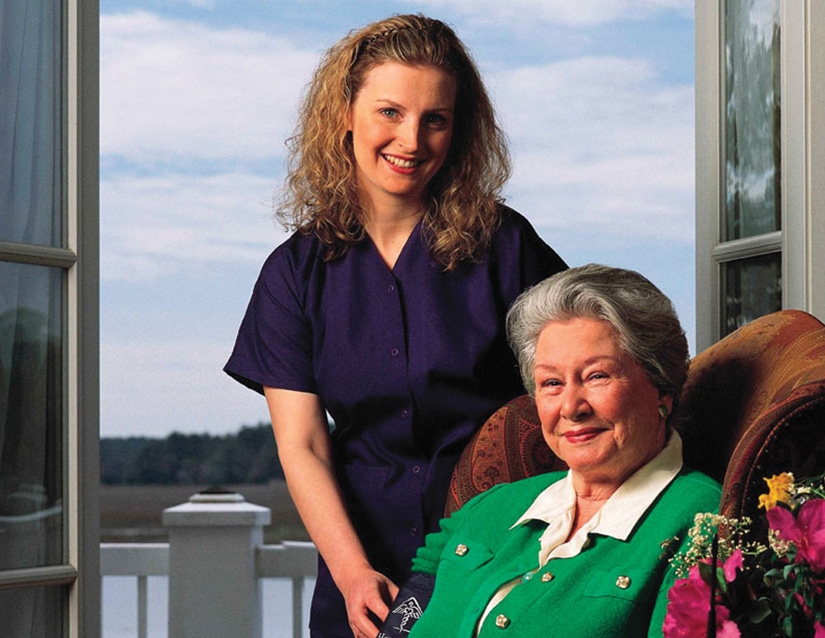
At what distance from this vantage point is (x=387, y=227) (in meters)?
2.25

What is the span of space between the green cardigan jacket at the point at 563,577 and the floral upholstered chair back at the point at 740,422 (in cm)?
10

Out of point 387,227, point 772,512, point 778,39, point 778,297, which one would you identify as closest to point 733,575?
point 772,512

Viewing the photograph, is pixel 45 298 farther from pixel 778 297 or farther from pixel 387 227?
pixel 778 297

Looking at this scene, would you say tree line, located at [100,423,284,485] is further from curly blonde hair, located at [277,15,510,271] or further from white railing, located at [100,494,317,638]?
curly blonde hair, located at [277,15,510,271]

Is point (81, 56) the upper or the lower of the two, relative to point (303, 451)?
upper

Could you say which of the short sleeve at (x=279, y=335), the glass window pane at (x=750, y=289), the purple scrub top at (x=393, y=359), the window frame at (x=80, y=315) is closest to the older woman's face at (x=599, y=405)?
the purple scrub top at (x=393, y=359)

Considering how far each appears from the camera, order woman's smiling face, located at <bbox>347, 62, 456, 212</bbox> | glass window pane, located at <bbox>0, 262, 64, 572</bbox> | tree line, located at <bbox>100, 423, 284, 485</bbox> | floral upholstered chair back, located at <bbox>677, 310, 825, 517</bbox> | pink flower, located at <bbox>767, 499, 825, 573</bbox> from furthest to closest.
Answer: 1. tree line, located at <bbox>100, 423, 284, 485</bbox>
2. glass window pane, located at <bbox>0, 262, 64, 572</bbox>
3. woman's smiling face, located at <bbox>347, 62, 456, 212</bbox>
4. floral upholstered chair back, located at <bbox>677, 310, 825, 517</bbox>
5. pink flower, located at <bbox>767, 499, 825, 573</bbox>

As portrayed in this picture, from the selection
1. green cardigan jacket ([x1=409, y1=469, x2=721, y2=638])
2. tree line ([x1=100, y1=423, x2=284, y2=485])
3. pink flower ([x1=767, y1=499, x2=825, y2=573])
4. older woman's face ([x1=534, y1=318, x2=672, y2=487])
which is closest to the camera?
pink flower ([x1=767, y1=499, x2=825, y2=573])

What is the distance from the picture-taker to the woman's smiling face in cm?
208

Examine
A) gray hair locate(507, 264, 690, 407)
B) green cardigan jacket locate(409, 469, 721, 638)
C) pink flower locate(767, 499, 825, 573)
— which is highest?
gray hair locate(507, 264, 690, 407)

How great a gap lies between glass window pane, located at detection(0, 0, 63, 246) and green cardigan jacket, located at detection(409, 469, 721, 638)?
125 centimetres

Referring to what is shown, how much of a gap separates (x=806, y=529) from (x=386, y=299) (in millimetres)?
1224

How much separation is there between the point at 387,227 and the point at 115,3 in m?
21.4

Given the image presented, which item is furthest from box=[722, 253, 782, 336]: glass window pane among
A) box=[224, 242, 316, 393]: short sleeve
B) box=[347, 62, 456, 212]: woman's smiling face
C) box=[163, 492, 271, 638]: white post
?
box=[163, 492, 271, 638]: white post
